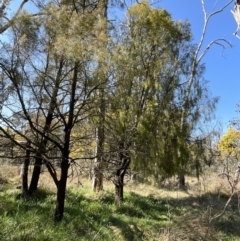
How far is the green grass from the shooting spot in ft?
18.5

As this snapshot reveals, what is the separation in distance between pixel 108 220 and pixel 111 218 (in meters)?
0.25

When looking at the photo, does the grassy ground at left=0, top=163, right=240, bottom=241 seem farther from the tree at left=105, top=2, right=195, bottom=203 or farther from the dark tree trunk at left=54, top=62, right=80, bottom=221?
the tree at left=105, top=2, right=195, bottom=203

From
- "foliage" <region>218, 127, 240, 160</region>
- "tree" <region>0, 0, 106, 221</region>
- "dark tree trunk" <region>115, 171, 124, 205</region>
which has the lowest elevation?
"dark tree trunk" <region>115, 171, 124, 205</region>

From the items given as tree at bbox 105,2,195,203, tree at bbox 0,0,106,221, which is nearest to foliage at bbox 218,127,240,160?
tree at bbox 105,2,195,203

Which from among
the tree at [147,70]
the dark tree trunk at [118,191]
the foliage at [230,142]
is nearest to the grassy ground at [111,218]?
the dark tree trunk at [118,191]

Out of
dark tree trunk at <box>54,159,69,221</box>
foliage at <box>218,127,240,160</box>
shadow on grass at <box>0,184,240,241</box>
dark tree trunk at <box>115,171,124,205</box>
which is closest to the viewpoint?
shadow on grass at <box>0,184,240,241</box>

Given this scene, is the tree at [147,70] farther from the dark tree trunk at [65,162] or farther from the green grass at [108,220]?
the dark tree trunk at [65,162]

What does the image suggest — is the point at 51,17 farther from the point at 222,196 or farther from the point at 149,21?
the point at 222,196

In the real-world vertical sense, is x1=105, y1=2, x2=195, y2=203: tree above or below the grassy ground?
above

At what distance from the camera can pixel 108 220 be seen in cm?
819

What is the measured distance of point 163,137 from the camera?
11.0m

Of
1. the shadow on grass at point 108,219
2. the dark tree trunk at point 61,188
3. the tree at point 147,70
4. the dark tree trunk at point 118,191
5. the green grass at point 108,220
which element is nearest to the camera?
the green grass at point 108,220

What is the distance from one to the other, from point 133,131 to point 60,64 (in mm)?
4646

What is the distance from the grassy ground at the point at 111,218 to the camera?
5.72 meters
